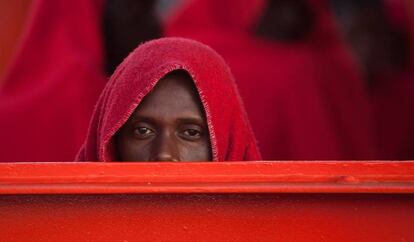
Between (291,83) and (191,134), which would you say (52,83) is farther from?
(191,134)

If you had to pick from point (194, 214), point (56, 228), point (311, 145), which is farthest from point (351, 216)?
point (311, 145)

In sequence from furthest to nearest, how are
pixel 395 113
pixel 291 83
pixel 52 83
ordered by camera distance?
pixel 395 113 → pixel 291 83 → pixel 52 83

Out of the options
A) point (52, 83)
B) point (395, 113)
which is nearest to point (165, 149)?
point (52, 83)

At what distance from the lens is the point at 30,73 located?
2861 mm

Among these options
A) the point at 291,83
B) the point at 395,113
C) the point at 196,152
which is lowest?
the point at 395,113

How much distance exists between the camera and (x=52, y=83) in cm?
273

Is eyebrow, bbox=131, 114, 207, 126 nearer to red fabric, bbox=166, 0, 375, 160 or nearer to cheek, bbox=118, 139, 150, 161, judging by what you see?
cheek, bbox=118, 139, 150, 161

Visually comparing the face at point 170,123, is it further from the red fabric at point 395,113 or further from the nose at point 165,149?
the red fabric at point 395,113

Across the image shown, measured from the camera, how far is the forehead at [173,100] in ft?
4.57

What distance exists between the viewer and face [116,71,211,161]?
1.38 m

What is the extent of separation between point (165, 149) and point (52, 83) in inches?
57.2

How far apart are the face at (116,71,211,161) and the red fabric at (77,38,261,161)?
2 cm

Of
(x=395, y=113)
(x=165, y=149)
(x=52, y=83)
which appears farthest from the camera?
(x=395, y=113)

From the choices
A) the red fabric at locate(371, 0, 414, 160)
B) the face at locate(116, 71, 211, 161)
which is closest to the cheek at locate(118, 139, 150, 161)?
the face at locate(116, 71, 211, 161)
